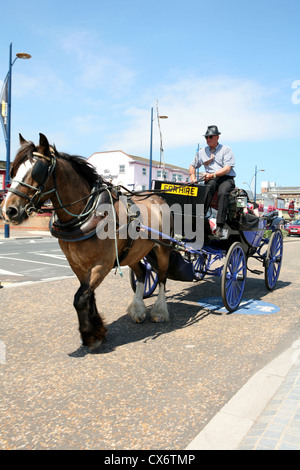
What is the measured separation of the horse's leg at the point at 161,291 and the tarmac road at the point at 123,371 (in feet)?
0.53

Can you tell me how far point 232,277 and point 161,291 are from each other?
125 centimetres

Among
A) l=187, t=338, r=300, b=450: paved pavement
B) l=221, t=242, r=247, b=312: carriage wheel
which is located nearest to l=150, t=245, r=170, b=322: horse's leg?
l=221, t=242, r=247, b=312: carriage wheel

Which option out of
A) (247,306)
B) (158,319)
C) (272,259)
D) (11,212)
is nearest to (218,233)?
(247,306)

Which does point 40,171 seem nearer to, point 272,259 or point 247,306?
point 247,306

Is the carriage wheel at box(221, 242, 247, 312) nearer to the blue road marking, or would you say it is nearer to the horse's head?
the blue road marking

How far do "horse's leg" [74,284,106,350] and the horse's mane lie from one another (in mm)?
1243

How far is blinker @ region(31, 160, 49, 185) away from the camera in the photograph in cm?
352

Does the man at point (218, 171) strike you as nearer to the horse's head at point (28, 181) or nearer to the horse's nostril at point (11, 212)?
the horse's head at point (28, 181)

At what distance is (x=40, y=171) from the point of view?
3547mm

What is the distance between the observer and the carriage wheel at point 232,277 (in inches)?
220

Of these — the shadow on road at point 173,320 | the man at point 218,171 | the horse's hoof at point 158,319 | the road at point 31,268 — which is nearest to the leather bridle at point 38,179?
the shadow on road at point 173,320

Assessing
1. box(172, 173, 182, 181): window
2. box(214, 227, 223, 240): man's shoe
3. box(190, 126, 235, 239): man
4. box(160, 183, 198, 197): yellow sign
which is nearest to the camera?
box(160, 183, 198, 197): yellow sign

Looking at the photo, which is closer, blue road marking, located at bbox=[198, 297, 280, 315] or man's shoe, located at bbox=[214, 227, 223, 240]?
blue road marking, located at bbox=[198, 297, 280, 315]
